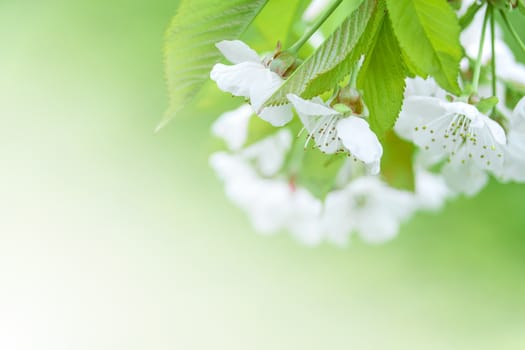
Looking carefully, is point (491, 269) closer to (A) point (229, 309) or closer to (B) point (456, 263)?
(B) point (456, 263)

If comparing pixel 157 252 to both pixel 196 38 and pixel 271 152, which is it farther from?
pixel 196 38

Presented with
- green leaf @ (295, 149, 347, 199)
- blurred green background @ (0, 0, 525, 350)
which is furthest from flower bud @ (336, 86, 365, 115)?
blurred green background @ (0, 0, 525, 350)

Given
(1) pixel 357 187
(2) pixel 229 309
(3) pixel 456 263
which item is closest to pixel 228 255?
(2) pixel 229 309

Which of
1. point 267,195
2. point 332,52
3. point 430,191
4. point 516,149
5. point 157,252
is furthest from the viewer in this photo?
point 157,252

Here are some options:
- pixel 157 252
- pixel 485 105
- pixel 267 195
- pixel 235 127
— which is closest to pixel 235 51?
pixel 485 105

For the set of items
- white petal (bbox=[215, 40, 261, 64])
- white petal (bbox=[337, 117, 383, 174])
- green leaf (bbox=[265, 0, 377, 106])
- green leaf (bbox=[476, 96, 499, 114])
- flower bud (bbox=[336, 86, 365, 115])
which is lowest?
green leaf (bbox=[476, 96, 499, 114])

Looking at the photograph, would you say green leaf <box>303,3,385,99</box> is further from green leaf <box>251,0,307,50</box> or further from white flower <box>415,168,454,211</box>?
white flower <box>415,168,454,211</box>
